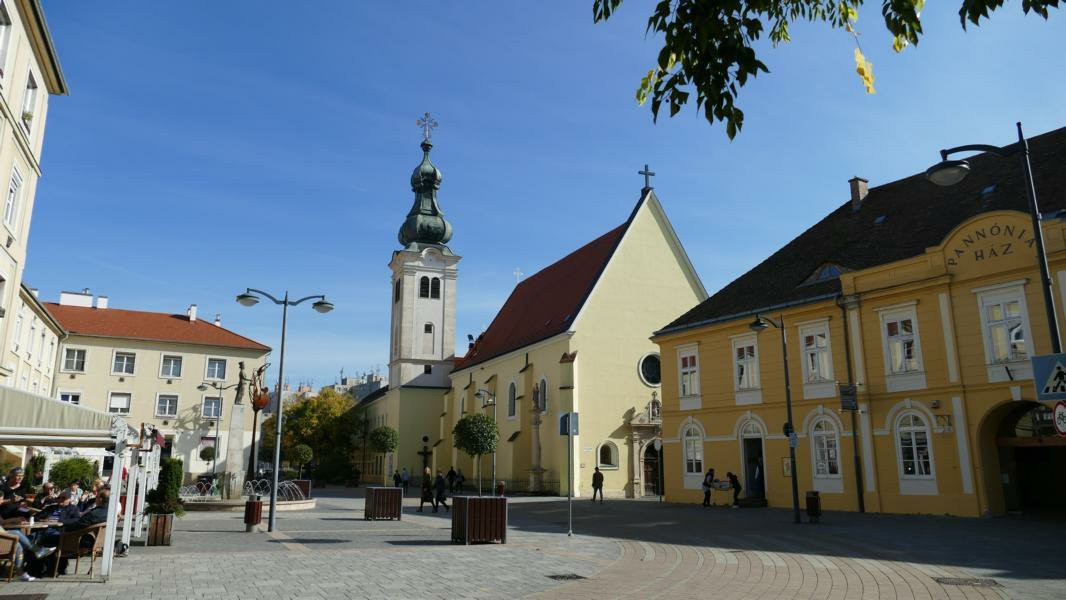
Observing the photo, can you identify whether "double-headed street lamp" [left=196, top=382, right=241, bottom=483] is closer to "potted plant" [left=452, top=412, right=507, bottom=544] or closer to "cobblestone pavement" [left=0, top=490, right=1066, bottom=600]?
"cobblestone pavement" [left=0, top=490, right=1066, bottom=600]

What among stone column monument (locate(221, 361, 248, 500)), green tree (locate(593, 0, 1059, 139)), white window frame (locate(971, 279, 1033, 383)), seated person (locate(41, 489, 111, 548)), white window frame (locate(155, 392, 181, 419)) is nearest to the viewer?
green tree (locate(593, 0, 1059, 139))

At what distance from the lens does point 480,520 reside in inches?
634

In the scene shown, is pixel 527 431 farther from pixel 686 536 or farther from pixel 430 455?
pixel 686 536

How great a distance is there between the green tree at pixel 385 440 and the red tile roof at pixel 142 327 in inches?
421

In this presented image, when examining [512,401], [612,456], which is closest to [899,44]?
[612,456]

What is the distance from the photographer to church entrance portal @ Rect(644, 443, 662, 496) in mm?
39719

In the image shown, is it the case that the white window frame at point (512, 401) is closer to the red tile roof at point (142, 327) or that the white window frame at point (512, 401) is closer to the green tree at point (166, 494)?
the red tile roof at point (142, 327)

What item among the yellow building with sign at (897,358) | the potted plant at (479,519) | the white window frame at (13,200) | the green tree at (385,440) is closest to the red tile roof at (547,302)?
the green tree at (385,440)

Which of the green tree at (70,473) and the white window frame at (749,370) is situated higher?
the white window frame at (749,370)

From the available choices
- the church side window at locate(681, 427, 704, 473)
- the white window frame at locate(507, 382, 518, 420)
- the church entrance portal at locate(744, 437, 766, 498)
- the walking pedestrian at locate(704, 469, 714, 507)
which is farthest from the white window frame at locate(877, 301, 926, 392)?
the white window frame at locate(507, 382, 518, 420)

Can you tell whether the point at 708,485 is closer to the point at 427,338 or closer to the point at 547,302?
the point at 547,302

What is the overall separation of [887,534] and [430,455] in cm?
4627

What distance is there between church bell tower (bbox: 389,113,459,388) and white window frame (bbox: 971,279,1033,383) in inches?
1814

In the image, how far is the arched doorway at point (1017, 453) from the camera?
2024cm
